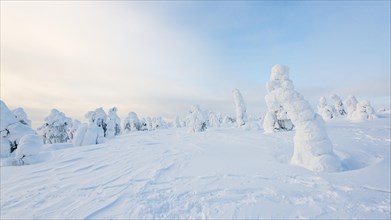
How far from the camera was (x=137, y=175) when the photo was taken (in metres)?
7.34

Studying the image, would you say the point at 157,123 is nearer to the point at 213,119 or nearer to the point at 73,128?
the point at 213,119

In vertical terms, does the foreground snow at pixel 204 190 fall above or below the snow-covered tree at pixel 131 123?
below

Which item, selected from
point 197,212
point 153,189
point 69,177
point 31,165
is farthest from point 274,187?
point 31,165

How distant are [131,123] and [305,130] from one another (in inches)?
2130

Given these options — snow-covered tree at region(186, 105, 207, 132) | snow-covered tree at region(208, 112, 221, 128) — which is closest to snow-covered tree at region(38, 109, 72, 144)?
snow-covered tree at region(186, 105, 207, 132)

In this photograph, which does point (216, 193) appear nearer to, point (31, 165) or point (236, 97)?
point (31, 165)

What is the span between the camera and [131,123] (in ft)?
190

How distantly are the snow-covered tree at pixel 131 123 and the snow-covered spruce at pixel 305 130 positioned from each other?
5277cm

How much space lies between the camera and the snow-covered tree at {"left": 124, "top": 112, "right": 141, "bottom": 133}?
189ft

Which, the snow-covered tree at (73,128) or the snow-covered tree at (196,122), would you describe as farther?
the snow-covered tree at (73,128)

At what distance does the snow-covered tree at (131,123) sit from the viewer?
57.7 metres

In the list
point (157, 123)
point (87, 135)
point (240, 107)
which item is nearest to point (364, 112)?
point (240, 107)

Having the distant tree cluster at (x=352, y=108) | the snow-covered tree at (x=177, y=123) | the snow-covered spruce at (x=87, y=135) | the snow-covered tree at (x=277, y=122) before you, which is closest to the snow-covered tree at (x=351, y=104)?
the distant tree cluster at (x=352, y=108)

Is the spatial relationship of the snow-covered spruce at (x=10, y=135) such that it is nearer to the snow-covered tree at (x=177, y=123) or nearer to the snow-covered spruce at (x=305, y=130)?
the snow-covered spruce at (x=305, y=130)
